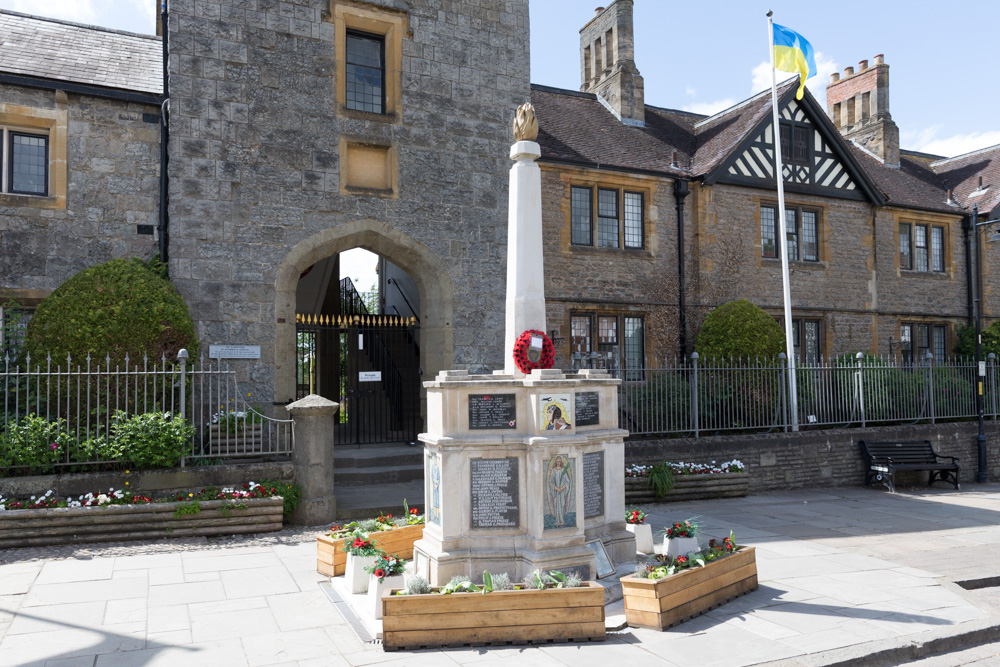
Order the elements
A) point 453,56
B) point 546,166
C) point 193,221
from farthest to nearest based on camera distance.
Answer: point 546,166, point 453,56, point 193,221

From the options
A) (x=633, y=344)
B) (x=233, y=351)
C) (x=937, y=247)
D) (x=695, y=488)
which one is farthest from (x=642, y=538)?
(x=937, y=247)

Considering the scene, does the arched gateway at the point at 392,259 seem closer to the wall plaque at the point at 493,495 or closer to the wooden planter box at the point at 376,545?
the wooden planter box at the point at 376,545

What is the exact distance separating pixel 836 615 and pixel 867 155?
2150 cm

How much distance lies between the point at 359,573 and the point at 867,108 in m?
23.9

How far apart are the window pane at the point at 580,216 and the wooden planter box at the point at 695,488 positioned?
6594 millimetres

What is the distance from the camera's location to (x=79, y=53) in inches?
518

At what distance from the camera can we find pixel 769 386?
49.1 ft

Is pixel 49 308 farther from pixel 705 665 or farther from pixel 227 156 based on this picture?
pixel 705 665

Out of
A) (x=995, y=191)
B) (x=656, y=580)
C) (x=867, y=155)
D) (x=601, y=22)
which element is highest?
(x=601, y=22)

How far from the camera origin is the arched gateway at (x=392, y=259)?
12.5 meters

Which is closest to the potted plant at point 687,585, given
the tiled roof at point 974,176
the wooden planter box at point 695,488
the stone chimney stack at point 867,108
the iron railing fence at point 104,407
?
the wooden planter box at point 695,488

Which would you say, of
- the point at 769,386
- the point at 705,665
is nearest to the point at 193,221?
the point at 705,665

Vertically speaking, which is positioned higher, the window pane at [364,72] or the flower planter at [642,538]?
the window pane at [364,72]

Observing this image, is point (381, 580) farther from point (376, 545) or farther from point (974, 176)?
point (974, 176)
